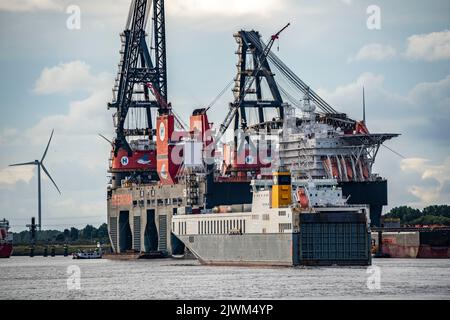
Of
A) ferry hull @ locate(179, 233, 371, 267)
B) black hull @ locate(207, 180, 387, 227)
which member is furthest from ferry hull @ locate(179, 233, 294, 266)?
black hull @ locate(207, 180, 387, 227)

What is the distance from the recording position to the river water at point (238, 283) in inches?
3585

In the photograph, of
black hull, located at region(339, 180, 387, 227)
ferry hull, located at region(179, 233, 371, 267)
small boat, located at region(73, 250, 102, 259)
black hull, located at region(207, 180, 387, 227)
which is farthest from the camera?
small boat, located at region(73, 250, 102, 259)

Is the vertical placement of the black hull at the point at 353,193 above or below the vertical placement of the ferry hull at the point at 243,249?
above

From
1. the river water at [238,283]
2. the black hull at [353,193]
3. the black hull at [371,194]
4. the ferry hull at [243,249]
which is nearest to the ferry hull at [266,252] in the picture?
the ferry hull at [243,249]

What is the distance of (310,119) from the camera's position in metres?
175

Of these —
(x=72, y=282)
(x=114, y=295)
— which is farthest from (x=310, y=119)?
(x=114, y=295)

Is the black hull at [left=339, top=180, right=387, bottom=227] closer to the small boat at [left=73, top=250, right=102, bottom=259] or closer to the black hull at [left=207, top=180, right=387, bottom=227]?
the black hull at [left=207, top=180, right=387, bottom=227]

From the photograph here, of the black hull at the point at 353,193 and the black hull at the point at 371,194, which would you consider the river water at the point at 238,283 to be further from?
the black hull at the point at 371,194

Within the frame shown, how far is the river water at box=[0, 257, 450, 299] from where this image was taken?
9106 cm

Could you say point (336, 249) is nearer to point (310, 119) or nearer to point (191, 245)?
point (191, 245)

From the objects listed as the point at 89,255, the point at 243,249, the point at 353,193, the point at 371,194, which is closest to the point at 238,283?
the point at 243,249

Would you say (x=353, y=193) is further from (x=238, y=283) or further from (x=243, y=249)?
(x=238, y=283)

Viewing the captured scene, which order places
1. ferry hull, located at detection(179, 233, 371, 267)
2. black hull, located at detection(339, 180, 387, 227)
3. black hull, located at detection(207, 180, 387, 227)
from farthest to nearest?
1. black hull, located at detection(339, 180, 387, 227)
2. black hull, located at detection(207, 180, 387, 227)
3. ferry hull, located at detection(179, 233, 371, 267)
